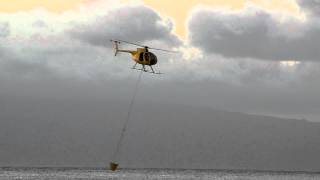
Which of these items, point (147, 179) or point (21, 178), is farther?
point (147, 179)

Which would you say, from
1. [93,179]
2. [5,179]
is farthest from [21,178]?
[93,179]

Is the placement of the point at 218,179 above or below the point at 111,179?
above

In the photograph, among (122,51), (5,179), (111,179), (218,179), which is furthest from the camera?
(218,179)

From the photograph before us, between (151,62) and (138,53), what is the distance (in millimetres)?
2798

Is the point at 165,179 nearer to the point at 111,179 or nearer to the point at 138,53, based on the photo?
the point at 111,179

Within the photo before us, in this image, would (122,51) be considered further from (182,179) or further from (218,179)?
Result: (218,179)

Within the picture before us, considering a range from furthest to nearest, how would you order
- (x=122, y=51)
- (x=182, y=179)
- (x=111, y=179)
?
Result: (x=182, y=179)
(x=111, y=179)
(x=122, y=51)

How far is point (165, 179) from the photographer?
19512 cm

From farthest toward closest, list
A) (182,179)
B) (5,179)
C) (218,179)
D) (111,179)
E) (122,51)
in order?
1. (218,179)
2. (182,179)
3. (111,179)
4. (5,179)
5. (122,51)

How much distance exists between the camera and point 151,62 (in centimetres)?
10231

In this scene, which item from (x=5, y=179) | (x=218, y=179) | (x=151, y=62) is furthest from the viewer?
(x=218, y=179)

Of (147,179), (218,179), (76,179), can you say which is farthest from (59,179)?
(218,179)

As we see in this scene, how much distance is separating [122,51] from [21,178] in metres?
68.5

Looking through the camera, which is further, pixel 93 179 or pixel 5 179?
pixel 93 179
